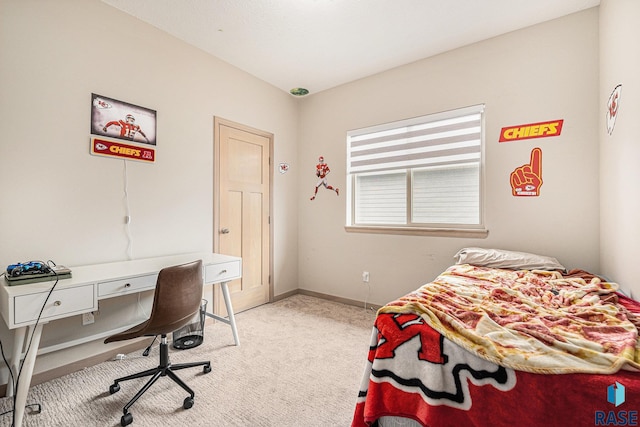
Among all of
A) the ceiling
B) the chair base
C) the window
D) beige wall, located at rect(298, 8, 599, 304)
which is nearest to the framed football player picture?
the ceiling

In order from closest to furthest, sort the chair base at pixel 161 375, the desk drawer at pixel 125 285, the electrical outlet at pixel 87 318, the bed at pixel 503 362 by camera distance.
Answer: the bed at pixel 503 362 < the chair base at pixel 161 375 < the desk drawer at pixel 125 285 < the electrical outlet at pixel 87 318

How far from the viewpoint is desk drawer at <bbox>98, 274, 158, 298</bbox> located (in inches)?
69.6

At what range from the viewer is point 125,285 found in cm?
186

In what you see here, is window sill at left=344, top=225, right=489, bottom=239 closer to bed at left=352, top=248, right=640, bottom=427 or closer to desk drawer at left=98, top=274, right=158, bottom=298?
bed at left=352, top=248, right=640, bottom=427

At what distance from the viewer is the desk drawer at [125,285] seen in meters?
1.77

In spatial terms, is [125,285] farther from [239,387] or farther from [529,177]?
[529,177]

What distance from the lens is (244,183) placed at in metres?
3.37

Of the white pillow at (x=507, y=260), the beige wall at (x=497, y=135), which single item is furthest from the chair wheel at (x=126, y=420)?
the white pillow at (x=507, y=260)

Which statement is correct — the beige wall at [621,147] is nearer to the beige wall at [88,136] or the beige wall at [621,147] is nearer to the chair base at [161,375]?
the chair base at [161,375]

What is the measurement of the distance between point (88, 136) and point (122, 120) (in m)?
0.29

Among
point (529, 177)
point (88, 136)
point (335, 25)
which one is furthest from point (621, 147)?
point (88, 136)

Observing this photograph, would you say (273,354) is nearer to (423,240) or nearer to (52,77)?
(423,240)

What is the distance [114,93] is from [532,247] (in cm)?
379

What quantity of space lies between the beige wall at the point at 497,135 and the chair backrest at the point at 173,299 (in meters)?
2.15
